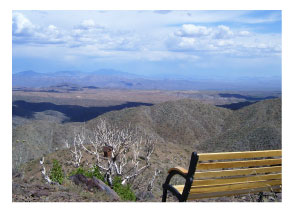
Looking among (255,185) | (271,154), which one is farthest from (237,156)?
(255,185)

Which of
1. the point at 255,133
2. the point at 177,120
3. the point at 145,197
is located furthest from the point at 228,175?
the point at 177,120

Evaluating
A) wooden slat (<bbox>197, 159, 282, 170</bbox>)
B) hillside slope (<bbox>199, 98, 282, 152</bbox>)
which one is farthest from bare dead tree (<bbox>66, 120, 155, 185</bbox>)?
hillside slope (<bbox>199, 98, 282, 152</bbox>)

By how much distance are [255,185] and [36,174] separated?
14.8 meters

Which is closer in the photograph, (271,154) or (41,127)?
(271,154)

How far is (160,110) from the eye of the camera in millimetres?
39781

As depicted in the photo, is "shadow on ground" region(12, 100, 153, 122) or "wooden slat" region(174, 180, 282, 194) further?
"shadow on ground" region(12, 100, 153, 122)

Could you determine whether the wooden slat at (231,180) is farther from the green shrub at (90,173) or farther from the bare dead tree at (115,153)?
the bare dead tree at (115,153)

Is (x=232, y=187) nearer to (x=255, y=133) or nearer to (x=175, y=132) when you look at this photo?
(x=255, y=133)

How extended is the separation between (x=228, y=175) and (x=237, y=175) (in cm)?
15

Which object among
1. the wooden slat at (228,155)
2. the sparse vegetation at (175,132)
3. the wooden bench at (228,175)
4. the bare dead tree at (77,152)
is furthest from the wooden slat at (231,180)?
the sparse vegetation at (175,132)

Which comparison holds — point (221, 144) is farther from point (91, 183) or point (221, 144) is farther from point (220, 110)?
point (91, 183)

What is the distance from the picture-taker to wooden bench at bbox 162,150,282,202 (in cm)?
394

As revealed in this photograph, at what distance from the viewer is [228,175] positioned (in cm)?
426

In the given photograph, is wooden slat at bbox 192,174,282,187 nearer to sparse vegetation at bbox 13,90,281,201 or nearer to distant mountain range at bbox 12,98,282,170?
sparse vegetation at bbox 13,90,281,201
